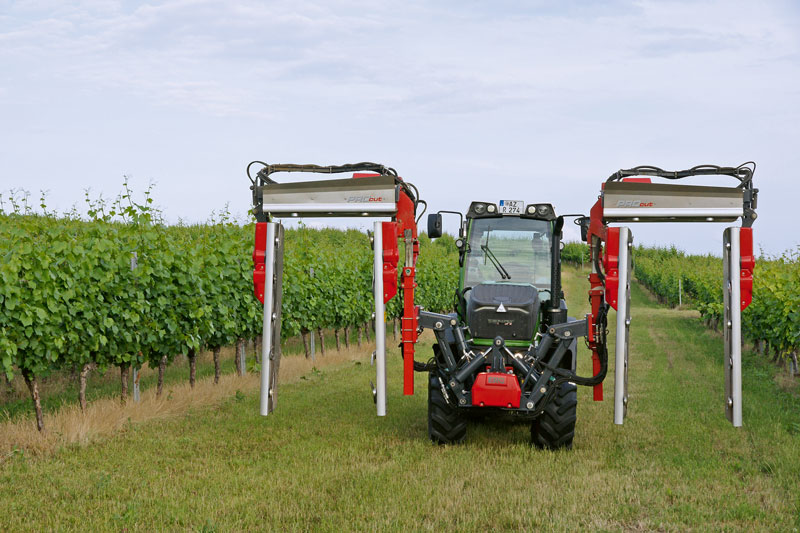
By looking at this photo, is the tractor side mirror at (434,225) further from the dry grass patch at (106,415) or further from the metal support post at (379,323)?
the dry grass patch at (106,415)

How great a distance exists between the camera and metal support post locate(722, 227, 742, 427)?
6.58m

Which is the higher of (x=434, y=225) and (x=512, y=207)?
(x=512, y=207)

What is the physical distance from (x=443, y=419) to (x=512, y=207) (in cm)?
248

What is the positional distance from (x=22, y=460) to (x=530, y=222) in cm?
576

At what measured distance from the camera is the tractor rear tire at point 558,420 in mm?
7152

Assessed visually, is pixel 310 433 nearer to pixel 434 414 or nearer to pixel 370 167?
pixel 434 414

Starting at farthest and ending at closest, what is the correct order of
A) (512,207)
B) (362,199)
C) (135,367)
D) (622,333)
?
(135,367) → (512,207) → (362,199) → (622,333)

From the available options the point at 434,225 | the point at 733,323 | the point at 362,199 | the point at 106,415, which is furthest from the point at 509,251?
the point at 106,415

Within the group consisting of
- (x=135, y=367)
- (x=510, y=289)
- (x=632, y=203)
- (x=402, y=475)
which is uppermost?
(x=632, y=203)

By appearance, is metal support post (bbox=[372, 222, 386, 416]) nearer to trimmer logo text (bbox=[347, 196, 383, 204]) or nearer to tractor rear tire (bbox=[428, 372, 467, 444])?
trimmer logo text (bbox=[347, 196, 383, 204])

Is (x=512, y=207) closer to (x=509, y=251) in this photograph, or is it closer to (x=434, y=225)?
(x=509, y=251)

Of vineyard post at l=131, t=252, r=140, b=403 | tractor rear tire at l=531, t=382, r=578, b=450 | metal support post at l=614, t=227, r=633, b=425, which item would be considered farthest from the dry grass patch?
metal support post at l=614, t=227, r=633, b=425

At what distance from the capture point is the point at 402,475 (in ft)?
20.7

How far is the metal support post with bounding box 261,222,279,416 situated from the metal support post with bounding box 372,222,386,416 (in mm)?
949
